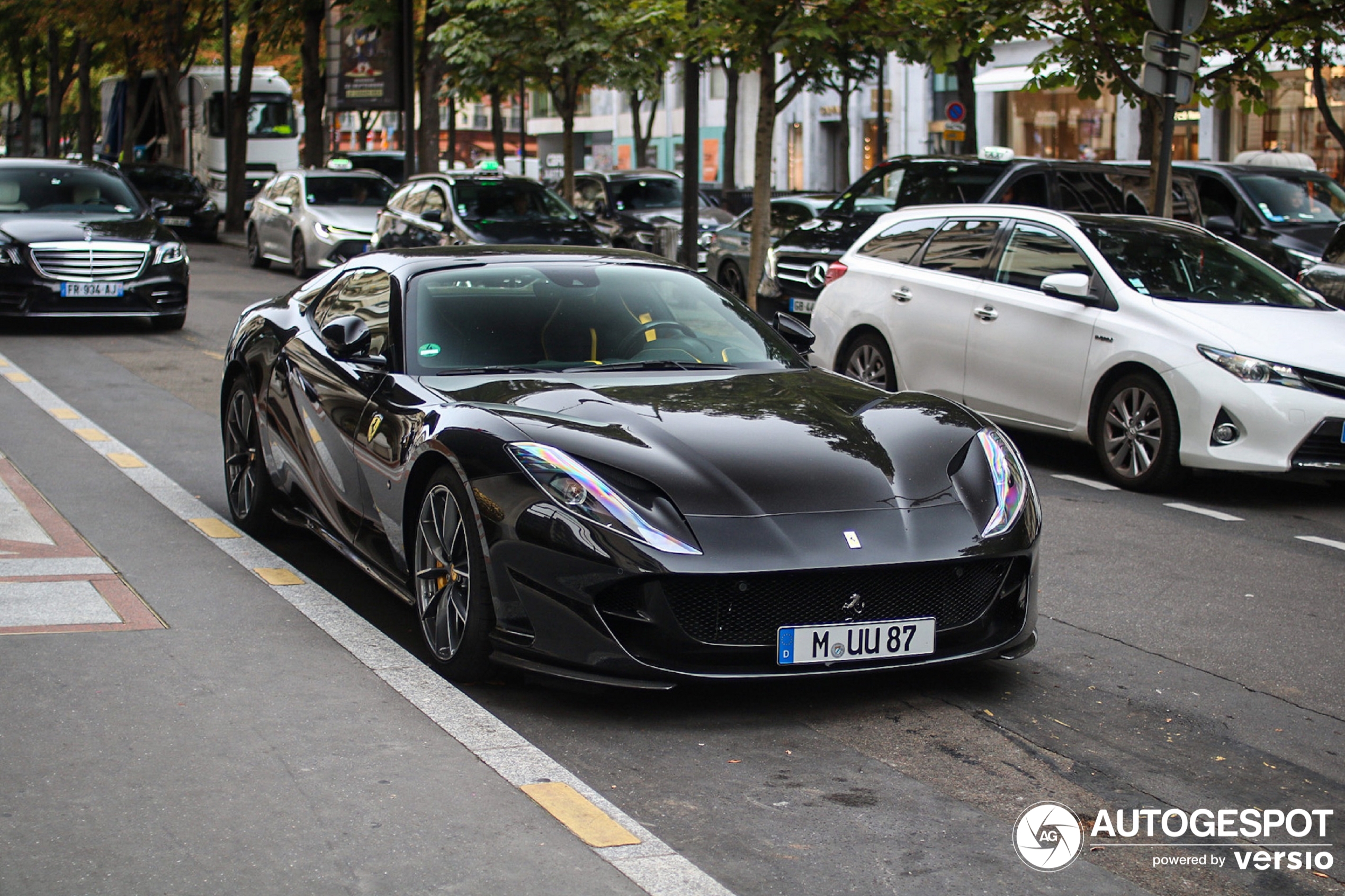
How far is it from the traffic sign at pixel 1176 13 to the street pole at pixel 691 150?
6424 millimetres

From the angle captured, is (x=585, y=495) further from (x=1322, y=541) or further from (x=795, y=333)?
(x=1322, y=541)

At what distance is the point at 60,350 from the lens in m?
→ 15.5

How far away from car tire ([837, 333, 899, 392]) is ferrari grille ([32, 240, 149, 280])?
8.15m

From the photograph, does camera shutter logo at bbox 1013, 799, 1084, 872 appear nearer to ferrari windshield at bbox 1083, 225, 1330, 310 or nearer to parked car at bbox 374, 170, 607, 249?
ferrari windshield at bbox 1083, 225, 1330, 310

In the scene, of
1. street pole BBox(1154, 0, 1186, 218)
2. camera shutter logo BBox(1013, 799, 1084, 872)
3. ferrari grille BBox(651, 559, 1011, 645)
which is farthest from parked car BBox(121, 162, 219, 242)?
camera shutter logo BBox(1013, 799, 1084, 872)

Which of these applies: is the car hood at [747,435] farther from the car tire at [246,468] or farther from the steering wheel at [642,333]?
the car tire at [246,468]

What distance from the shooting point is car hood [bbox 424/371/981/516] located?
16.1ft

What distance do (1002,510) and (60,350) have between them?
12.3 meters

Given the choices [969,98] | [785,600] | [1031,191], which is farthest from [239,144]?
[785,600]

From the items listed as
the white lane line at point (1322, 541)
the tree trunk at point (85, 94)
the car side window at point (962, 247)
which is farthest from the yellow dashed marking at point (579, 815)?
the tree trunk at point (85, 94)

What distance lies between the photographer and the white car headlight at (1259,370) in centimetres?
884

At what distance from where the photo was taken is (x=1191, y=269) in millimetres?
10055

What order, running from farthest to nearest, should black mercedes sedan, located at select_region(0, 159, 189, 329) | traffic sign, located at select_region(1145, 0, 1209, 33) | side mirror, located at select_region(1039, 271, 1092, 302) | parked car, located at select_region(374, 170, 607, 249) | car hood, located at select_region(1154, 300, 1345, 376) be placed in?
parked car, located at select_region(374, 170, 607, 249)
black mercedes sedan, located at select_region(0, 159, 189, 329)
traffic sign, located at select_region(1145, 0, 1209, 33)
side mirror, located at select_region(1039, 271, 1092, 302)
car hood, located at select_region(1154, 300, 1345, 376)

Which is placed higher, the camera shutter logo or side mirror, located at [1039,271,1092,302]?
side mirror, located at [1039,271,1092,302]
